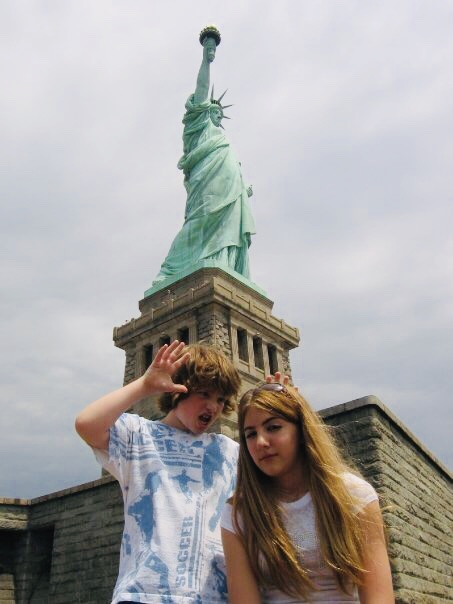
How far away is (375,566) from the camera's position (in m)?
2.21

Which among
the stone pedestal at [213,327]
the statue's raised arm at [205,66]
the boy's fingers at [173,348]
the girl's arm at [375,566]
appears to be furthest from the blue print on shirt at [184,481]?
the statue's raised arm at [205,66]

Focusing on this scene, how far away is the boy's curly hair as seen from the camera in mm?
2797

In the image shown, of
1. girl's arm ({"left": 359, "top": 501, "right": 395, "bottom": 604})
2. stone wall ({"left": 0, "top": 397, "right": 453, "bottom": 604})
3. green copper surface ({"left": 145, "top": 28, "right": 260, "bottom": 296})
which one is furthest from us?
green copper surface ({"left": 145, "top": 28, "right": 260, "bottom": 296})

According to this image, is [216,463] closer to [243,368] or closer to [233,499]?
[233,499]

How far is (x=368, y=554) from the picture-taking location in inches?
87.6

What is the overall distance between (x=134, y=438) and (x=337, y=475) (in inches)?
39.3

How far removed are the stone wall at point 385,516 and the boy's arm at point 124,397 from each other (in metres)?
3.41

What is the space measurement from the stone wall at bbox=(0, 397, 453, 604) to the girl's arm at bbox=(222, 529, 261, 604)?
3328mm

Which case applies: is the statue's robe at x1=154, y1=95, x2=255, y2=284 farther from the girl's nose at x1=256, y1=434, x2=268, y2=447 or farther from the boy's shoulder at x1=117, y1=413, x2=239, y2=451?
the girl's nose at x1=256, y1=434, x2=268, y2=447

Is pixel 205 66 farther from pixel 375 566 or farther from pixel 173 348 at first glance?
pixel 375 566

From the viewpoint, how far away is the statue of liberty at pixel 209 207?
25.4 metres

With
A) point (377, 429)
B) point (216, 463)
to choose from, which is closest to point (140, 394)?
point (216, 463)

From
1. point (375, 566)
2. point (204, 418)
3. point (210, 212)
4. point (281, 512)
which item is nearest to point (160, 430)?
point (204, 418)

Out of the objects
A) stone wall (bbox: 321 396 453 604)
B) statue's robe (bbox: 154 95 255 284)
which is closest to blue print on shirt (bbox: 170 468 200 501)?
stone wall (bbox: 321 396 453 604)
